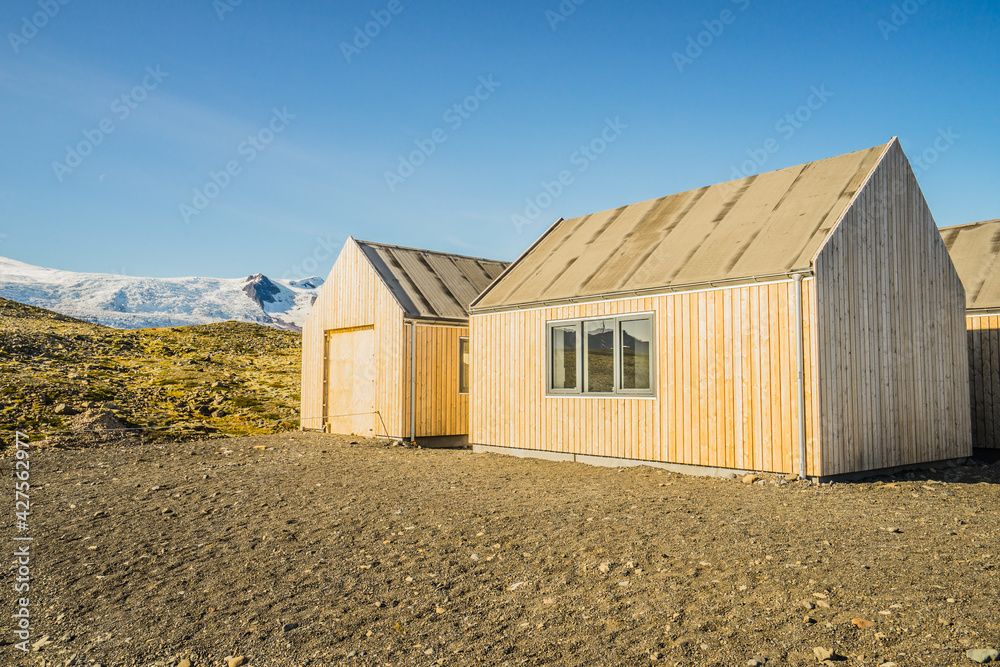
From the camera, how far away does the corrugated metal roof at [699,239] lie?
9.90 m

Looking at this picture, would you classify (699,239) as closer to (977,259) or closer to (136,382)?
(977,259)

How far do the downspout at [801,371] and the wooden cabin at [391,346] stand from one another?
7993mm

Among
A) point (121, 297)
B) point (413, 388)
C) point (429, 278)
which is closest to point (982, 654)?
point (413, 388)

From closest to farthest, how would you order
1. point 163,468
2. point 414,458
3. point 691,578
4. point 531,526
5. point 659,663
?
point 659,663 → point 691,578 → point 531,526 → point 163,468 → point 414,458

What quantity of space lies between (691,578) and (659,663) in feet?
4.75

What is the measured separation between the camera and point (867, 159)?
431 inches

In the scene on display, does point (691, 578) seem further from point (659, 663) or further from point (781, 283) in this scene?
point (781, 283)

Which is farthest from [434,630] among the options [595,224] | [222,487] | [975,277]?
[975,277]

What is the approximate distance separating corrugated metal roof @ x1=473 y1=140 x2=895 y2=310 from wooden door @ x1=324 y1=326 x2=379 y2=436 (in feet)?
11.3

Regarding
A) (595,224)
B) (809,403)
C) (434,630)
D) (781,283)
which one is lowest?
(434,630)

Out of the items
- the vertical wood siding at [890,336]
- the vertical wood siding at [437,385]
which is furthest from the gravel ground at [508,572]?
the vertical wood siding at [437,385]

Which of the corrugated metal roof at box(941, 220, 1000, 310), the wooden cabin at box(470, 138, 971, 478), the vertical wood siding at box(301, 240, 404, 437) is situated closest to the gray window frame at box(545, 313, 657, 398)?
the wooden cabin at box(470, 138, 971, 478)

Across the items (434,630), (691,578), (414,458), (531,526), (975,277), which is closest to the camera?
(434,630)

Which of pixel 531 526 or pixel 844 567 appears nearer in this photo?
pixel 844 567
